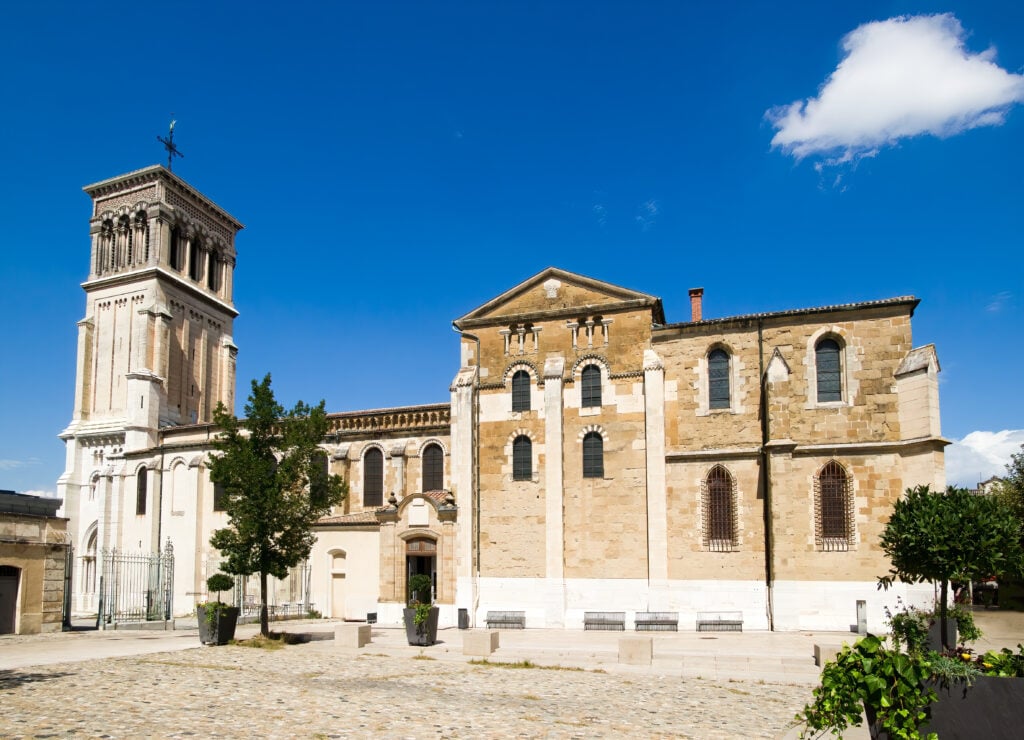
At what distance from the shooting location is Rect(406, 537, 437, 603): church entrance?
2869cm

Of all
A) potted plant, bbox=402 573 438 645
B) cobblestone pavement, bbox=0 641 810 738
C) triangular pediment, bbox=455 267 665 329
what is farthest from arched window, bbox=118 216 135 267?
potted plant, bbox=402 573 438 645

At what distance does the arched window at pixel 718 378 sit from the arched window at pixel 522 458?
22.3 feet

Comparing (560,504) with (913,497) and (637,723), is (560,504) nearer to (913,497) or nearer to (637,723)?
(913,497)

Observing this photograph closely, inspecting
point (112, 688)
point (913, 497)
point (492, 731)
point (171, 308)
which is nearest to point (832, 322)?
point (913, 497)

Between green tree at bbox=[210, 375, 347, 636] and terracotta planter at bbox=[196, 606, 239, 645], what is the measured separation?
1050mm

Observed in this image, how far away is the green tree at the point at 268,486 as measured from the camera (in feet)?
73.6

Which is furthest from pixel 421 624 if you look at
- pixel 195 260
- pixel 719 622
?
pixel 195 260

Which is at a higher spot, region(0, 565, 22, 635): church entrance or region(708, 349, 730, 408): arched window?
region(708, 349, 730, 408): arched window

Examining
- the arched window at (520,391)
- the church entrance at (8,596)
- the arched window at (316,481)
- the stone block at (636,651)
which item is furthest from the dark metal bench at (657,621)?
the church entrance at (8,596)

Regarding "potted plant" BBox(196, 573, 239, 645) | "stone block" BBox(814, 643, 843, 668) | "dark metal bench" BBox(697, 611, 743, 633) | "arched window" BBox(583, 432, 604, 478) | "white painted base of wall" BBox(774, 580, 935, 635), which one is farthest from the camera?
"arched window" BBox(583, 432, 604, 478)

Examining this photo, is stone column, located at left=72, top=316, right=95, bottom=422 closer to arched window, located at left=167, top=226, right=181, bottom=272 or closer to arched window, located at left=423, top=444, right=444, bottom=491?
arched window, located at left=167, top=226, right=181, bottom=272

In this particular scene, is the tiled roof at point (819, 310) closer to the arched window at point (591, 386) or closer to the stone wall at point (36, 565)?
the arched window at point (591, 386)

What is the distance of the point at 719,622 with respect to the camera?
25.0m

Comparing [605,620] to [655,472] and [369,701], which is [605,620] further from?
[369,701]
